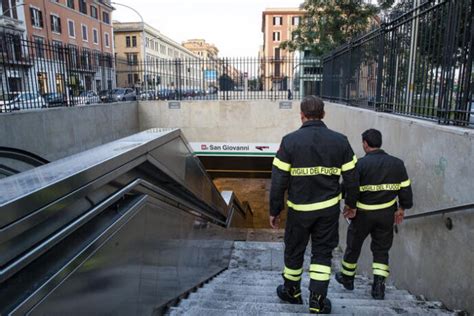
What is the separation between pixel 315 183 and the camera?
9.96 feet

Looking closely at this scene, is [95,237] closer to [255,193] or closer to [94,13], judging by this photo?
[255,193]

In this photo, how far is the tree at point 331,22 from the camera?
11.1 metres

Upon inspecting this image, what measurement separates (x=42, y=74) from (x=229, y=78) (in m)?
7.94

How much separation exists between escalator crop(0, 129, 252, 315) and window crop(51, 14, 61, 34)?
41279 millimetres

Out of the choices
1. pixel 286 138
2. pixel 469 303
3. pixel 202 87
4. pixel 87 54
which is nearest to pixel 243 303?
pixel 286 138

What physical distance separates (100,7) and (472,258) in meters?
55.5

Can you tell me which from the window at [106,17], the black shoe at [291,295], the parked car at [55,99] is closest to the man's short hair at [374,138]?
the black shoe at [291,295]

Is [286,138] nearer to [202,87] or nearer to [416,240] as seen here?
[416,240]

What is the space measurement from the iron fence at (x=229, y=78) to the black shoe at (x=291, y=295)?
1106cm

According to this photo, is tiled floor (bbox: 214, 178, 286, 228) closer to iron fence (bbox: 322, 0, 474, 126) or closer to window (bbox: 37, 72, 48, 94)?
iron fence (bbox: 322, 0, 474, 126)

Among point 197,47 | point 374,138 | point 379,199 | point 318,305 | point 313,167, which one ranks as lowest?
point 318,305

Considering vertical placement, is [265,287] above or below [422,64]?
below

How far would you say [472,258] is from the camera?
283cm

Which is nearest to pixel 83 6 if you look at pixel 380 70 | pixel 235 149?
pixel 235 149
